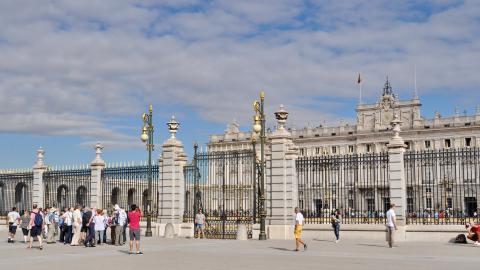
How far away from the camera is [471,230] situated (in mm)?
23656

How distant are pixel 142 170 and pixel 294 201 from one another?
8.22m

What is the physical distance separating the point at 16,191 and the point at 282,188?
19066mm

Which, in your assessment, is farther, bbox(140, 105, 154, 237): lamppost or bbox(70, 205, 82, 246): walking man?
bbox(140, 105, 154, 237): lamppost

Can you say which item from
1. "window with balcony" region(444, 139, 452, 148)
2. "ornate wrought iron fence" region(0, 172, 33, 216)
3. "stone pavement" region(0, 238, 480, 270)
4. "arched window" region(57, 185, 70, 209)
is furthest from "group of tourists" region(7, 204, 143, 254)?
"window with balcony" region(444, 139, 452, 148)

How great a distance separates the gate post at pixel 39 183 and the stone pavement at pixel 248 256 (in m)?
11.2

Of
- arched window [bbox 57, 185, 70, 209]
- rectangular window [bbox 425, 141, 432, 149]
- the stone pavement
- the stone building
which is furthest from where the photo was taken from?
rectangular window [bbox 425, 141, 432, 149]

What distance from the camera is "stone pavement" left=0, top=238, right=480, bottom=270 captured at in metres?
16.7

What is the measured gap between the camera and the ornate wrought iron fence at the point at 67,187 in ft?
112

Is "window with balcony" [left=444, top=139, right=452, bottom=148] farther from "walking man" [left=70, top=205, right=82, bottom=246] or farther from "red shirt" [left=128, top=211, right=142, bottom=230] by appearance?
"red shirt" [left=128, top=211, right=142, bottom=230]

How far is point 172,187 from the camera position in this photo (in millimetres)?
29891

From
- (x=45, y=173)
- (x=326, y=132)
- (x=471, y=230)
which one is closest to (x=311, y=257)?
(x=471, y=230)

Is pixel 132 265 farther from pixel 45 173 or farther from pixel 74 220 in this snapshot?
pixel 45 173

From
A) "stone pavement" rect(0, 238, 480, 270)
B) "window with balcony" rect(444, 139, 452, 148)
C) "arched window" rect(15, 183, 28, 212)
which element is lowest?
"stone pavement" rect(0, 238, 480, 270)

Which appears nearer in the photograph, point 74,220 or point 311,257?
point 311,257
